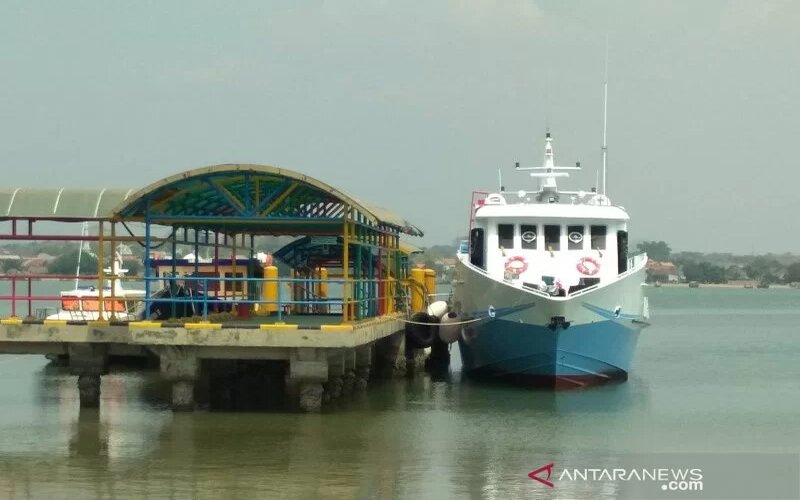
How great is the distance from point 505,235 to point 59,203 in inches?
439

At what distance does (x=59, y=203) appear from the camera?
76.3 ft

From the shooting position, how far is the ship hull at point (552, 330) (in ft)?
87.2

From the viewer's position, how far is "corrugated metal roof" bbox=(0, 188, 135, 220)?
23000mm

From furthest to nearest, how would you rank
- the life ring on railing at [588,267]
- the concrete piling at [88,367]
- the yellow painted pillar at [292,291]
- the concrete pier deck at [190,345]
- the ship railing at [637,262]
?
the yellow painted pillar at [292,291] < the ship railing at [637,262] < the life ring on railing at [588,267] < the concrete piling at [88,367] < the concrete pier deck at [190,345]

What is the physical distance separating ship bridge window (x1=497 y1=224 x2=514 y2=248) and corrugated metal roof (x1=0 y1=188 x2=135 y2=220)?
31.9 feet

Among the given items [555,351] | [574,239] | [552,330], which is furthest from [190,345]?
[574,239]

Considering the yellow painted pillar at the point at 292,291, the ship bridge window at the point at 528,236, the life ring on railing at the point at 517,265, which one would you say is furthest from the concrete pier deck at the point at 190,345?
the yellow painted pillar at the point at 292,291

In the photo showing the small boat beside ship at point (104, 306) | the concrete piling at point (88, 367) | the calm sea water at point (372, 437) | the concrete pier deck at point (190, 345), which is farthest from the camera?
the small boat beside ship at point (104, 306)

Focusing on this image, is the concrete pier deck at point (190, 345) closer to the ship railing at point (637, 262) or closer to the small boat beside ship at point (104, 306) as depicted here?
the small boat beside ship at point (104, 306)

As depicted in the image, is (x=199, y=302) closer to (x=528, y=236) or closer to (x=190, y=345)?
(x=190, y=345)

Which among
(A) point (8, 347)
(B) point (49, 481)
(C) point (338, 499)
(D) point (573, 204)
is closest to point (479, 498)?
(C) point (338, 499)

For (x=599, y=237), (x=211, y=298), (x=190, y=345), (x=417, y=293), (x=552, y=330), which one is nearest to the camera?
(x=190, y=345)

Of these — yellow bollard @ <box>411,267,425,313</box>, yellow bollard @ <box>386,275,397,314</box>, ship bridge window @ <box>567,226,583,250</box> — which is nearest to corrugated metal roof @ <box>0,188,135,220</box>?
yellow bollard @ <box>386,275,397,314</box>

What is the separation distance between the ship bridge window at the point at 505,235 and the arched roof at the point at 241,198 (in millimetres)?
4551
